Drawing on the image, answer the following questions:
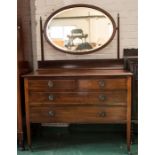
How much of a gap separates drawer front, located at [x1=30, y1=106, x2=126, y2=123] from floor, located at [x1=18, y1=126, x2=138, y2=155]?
33 centimetres

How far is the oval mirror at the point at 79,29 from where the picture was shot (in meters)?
2.84

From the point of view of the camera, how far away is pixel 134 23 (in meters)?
2.88

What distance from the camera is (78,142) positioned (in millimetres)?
2678

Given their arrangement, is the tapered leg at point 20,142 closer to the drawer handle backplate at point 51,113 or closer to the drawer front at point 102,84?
the drawer handle backplate at point 51,113

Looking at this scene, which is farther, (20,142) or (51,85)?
(20,142)

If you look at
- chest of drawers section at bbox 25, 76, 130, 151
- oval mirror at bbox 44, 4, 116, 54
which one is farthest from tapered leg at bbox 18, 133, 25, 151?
oval mirror at bbox 44, 4, 116, 54

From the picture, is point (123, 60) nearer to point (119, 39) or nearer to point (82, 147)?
point (119, 39)

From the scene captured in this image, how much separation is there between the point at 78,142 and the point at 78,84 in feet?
2.44

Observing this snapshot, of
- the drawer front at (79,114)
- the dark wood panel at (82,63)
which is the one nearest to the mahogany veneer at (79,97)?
the drawer front at (79,114)

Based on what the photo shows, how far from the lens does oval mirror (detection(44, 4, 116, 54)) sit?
9.31 ft

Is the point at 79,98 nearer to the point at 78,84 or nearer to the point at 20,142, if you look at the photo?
the point at 78,84

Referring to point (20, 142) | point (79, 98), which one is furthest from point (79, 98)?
point (20, 142)

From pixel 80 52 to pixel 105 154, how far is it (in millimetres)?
1226
